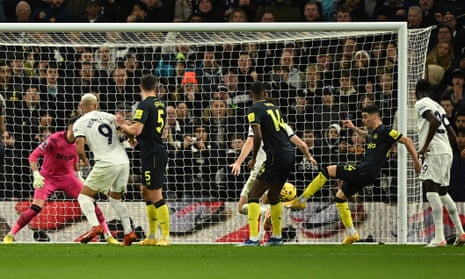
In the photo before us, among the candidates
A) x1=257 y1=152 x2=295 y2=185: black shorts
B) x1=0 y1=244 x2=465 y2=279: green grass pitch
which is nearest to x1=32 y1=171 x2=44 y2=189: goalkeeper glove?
x1=0 y1=244 x2=465 y2=279: green grass pitch

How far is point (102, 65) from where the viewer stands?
17.5m

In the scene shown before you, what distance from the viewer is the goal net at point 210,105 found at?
16.6m

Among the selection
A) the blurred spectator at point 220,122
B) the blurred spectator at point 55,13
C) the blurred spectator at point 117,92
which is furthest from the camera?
the blurred spectator at point 55,13

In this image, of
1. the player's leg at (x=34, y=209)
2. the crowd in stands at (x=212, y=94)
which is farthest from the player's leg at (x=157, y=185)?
the crowd in stands at (x=212, y=94)

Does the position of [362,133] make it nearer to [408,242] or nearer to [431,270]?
[408,242]

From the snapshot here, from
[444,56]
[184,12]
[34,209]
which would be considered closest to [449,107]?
[444,56]

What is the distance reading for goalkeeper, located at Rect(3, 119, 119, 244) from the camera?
51.5ft

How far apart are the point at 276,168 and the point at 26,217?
3765 millimetres

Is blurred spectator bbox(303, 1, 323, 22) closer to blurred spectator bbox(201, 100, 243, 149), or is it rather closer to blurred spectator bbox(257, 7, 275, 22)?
blurred spectator bbox(257, 7, 275, 22)

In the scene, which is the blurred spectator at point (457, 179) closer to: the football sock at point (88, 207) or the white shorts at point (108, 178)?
the white shorts at point (108, 178)

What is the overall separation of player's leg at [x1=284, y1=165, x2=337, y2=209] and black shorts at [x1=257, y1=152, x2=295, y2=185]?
0.91m

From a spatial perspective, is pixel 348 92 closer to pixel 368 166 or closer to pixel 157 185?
pixel 368 166

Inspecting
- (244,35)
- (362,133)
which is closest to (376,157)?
(362,133)

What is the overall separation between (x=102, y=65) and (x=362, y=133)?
14.6 ft
